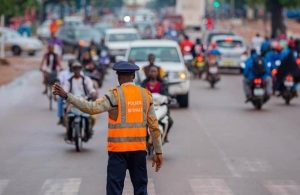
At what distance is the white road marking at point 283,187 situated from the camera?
1266 cm

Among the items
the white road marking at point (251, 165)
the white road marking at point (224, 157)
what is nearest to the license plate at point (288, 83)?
the white road marking at point (224, 157)

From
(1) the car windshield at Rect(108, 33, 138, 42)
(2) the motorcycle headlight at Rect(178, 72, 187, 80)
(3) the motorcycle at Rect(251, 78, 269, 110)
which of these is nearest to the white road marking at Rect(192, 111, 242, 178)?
(3) the motorcycle at Rect(251, 78, 269, 110)

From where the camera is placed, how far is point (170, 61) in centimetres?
2625

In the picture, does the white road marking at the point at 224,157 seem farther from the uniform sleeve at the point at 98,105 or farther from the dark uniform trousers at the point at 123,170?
the uniform sleeve at the point at 98,105

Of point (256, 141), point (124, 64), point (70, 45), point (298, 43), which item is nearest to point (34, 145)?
point (256, 141)

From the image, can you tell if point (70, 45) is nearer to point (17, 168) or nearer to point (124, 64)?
point (17, 168)

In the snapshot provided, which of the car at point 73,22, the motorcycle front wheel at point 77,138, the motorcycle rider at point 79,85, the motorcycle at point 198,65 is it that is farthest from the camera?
the car at point 73,22

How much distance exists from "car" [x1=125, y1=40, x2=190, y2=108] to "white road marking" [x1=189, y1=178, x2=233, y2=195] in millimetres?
11563

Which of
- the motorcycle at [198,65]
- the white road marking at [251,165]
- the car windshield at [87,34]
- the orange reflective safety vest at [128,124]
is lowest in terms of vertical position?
the car windshield at [87,34]

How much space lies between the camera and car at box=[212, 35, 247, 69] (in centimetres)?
3994

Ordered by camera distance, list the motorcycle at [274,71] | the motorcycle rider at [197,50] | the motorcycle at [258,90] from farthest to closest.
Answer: the motorcycle rider at [197,50] < the motorcycle at [274,71] < the motorcycle at [258,90]

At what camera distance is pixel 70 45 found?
51.6 meters

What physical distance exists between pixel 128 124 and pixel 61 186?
13.1ft

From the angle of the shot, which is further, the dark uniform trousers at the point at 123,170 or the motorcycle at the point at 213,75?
the motorcycle at the point at 213,75
